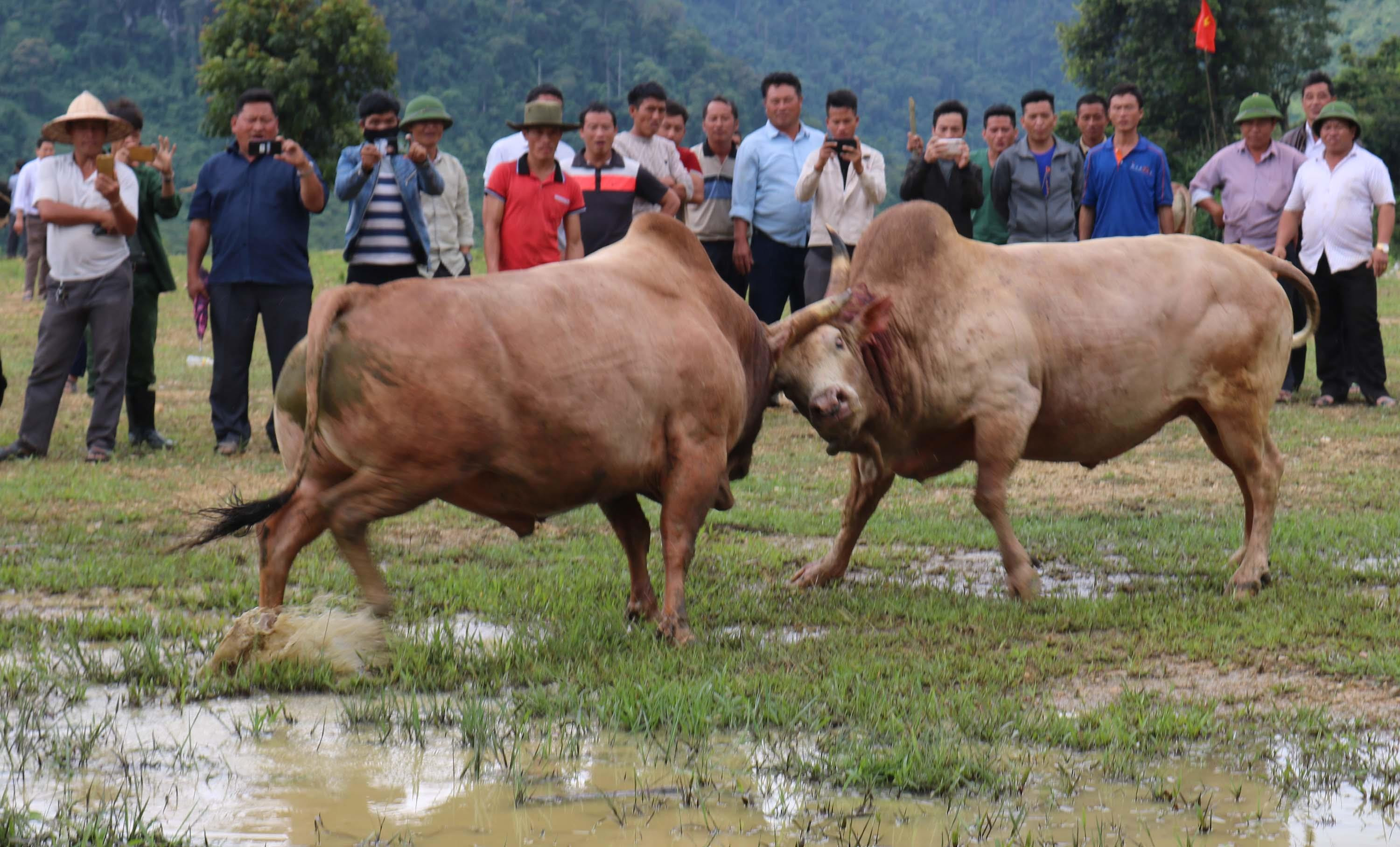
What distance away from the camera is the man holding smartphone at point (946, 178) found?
879cm

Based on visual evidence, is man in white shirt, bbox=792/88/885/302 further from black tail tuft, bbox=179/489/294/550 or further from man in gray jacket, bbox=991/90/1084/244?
black tail tuft, bbox=179/489/294/550

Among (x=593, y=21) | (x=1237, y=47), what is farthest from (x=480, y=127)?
(x=1237, y=47)

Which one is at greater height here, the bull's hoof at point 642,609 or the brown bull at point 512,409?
the brown bull at point 512,409

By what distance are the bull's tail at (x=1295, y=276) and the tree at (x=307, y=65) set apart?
2797 cm

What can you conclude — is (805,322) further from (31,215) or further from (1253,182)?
(31,215)

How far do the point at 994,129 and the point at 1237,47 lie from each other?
3478 cm

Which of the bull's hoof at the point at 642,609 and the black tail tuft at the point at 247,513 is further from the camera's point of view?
the bull's hoof at the point at 642,609

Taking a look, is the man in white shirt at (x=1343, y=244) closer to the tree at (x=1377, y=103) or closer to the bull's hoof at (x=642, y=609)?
the bull's hoof at (x=642, y=609)

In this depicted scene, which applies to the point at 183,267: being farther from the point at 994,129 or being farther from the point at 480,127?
the point at 480,127

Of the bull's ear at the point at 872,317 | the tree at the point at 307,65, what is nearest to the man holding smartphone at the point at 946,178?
the bull's ear at the point at 872,317

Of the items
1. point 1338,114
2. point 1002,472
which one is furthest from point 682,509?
point 1338,114

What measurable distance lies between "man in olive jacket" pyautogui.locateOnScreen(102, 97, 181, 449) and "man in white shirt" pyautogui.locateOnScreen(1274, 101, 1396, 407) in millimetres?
7713

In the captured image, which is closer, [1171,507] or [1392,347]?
[1171,507]

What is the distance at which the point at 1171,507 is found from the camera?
8.02m
